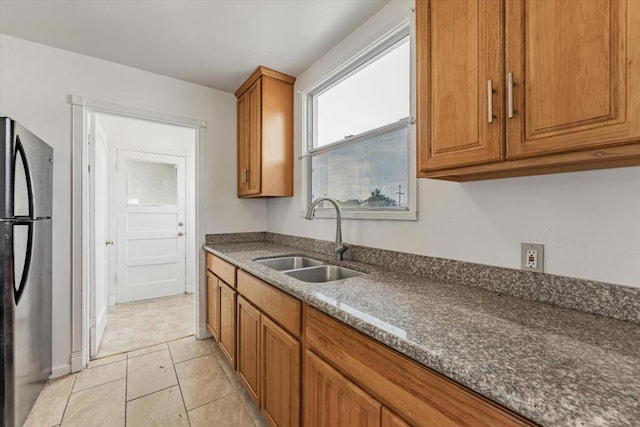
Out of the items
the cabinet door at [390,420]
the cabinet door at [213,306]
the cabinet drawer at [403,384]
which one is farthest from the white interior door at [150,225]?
the cabinet door at [390,420]

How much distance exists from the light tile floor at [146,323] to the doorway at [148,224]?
0.01 meters

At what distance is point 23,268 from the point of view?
5.18ft

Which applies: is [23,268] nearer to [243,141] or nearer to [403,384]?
[243,141]

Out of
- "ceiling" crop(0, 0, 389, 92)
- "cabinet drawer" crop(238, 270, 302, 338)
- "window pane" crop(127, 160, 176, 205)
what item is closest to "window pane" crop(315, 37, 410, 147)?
"ceiling" crop(0, 0, 389, 92)

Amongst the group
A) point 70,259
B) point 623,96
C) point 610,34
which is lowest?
point 70,259

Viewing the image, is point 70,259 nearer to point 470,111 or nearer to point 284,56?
point 284,56

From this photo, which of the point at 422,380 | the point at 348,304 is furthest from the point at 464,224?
the point at 422,380

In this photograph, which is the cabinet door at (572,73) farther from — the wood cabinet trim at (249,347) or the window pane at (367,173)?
the wood cabinet trim at (249,347)

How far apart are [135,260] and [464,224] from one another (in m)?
3.97

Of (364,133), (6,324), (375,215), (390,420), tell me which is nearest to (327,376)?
(390,420)

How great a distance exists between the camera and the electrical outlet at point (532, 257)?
106cm

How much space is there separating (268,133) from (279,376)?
73.5 inches

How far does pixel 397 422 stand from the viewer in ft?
2.56

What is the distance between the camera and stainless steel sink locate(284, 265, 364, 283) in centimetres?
176
